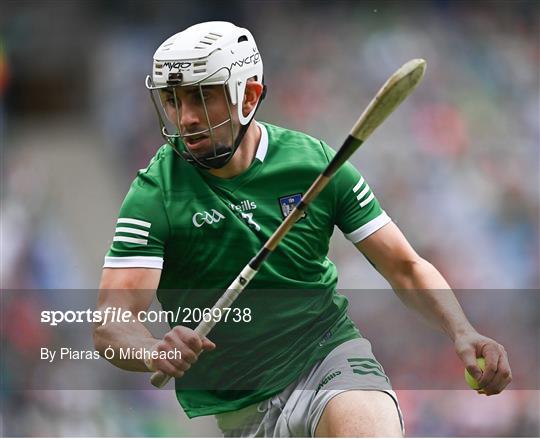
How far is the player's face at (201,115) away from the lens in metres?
3.54

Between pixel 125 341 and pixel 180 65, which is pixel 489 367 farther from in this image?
pixel 180 65

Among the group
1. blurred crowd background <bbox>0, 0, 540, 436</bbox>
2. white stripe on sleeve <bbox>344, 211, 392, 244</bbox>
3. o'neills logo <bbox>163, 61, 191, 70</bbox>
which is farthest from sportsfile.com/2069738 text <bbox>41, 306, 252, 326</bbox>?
blurred crowd background <bbox>0, 0, 540, 436</bbox>

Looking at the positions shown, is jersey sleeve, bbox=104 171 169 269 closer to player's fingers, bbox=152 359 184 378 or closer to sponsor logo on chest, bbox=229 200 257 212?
sponsor logo on chest, bbox=229 200 257 212

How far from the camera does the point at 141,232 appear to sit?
3.51 m

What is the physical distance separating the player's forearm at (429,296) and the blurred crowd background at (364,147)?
2738mm

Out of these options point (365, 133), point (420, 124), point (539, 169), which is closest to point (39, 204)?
point (420, 124)

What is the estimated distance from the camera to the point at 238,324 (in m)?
3.69

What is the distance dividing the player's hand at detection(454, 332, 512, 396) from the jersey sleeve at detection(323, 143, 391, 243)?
537 mm

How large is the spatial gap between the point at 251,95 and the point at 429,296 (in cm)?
92

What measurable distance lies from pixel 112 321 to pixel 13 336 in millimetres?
3117

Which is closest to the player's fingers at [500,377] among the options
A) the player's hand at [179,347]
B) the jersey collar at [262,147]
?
the player's hand at [179,347]

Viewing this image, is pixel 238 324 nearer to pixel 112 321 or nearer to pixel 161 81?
pixel 112 321

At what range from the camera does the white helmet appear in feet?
11.6

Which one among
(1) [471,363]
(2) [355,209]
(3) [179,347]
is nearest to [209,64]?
(2) [355,209]
